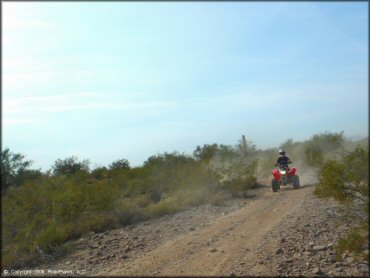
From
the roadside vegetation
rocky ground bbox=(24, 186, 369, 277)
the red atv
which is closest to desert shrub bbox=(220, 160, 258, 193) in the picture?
the roadside vegetation

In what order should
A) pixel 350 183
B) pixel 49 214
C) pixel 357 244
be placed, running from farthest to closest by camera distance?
pixel 49 214 < pixel 350 183 < pixel 357 244

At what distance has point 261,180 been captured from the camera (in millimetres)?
26188

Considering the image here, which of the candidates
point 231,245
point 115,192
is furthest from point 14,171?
point 231,245

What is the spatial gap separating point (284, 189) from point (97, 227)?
10025mm

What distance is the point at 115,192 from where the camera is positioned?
733 inches

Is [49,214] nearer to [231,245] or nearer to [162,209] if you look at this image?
[162,209]

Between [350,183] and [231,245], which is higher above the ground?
[350,183]

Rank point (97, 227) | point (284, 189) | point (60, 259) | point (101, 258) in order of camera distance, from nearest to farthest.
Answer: point (101, 258)
point (60, 259)
point (97, 227)
point (284, 189)

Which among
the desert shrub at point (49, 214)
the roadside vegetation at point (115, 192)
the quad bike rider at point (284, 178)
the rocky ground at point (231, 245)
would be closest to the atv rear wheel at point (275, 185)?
the quad bike rider at point (284, 178)

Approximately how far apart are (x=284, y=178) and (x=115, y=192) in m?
8.55

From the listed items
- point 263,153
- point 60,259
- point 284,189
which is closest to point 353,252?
point 60,259

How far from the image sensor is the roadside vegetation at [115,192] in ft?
42.7

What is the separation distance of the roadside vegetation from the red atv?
1.13 metres

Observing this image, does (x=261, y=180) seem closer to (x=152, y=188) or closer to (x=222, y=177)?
(x=222, y=177)
